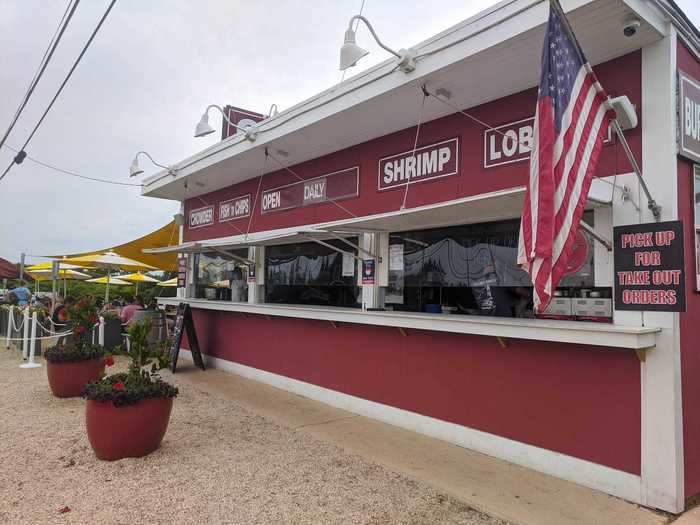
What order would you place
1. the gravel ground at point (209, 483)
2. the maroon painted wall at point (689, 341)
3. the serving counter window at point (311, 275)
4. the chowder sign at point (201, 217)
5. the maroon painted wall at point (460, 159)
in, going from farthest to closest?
the chowder sign at point (201, 217)
the serving counter window at point (311, 275)
the maroon painted wall at point (460, 159)
the maroon painted wall at point (689, 341)
the gravel ground at point (209, 483)

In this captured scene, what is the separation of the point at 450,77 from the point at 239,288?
6.03 meters

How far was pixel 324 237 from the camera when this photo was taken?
268 inches

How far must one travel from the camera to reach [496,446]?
464cm

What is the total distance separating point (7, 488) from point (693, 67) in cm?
650

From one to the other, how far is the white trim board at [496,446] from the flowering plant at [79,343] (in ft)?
9.47

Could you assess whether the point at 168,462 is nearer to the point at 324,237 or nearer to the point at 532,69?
the point at 324,237

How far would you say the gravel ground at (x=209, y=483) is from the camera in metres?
3.37

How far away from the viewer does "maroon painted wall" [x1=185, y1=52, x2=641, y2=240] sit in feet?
13.5

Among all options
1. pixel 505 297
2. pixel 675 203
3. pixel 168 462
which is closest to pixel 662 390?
pixel 675 203

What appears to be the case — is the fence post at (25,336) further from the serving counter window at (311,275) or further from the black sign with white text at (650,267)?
the black sign with white text at (650,267)

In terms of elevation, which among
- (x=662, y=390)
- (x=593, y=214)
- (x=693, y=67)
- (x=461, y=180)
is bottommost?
(x=662, y=390)

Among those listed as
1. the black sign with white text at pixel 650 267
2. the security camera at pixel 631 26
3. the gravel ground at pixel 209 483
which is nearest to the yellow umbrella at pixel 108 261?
the gravel ground at pixel 209 483

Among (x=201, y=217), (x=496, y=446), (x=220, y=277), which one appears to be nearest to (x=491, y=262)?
(x=496, y=446)

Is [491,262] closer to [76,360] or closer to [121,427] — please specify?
[121,427]
